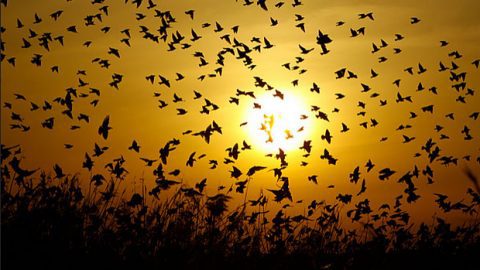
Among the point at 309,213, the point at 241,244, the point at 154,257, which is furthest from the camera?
the point at 309,213

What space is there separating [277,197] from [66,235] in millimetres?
4139

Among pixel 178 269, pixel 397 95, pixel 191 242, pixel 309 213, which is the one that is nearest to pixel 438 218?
pixel 309 213

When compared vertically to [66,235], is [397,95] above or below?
above

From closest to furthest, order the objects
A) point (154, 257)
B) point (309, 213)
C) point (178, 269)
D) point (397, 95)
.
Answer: point (178, 269) → point (154, 257) → point (309, 213) → point (397, 95)

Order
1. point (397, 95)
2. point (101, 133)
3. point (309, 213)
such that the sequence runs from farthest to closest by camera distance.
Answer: point (397, 95)
point (309, 213)
point (101, 133)

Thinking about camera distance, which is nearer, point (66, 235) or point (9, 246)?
point (9, 246)

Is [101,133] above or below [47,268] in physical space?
above

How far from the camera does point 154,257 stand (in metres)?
8.12

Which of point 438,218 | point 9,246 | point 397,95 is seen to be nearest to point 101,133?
point 9,246

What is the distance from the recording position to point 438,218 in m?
11.8

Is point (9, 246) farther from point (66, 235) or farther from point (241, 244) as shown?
point (241, 244)

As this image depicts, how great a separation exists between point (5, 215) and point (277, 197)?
15.1 ft

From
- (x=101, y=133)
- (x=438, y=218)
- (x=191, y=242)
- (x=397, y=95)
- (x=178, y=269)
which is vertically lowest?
(x=178, y=269)

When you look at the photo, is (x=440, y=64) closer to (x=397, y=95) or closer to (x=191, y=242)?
(x=397, y=95)
